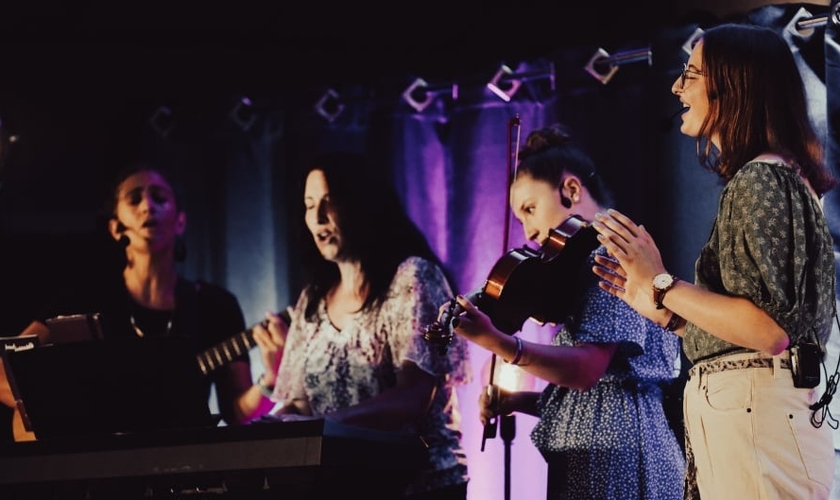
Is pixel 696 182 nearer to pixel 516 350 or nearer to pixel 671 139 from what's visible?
pixel 671 139

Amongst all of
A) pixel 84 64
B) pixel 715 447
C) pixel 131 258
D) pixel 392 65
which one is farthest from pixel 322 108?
pixel 715 447

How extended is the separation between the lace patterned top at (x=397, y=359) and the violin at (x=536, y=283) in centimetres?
50

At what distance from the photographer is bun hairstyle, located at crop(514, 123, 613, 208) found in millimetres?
3291

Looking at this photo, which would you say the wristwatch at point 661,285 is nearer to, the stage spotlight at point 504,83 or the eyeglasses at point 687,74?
the eyeglasses at point 687,74

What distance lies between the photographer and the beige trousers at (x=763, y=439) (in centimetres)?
225

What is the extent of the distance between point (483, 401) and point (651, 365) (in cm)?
49

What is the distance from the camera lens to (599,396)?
10.1ft

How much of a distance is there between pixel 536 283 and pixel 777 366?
0.85 m

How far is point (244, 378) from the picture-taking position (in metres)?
4.60

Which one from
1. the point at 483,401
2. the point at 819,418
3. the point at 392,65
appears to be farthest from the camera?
the point at 392,65

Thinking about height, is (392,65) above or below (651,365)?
above

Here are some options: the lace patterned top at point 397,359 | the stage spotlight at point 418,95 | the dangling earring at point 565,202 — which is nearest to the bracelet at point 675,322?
the dangling earring at point 565,202

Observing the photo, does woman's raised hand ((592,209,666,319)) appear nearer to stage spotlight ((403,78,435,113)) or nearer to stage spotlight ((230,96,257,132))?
stage spotlight ((403,78,435,113))

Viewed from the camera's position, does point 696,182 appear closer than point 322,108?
Yes
